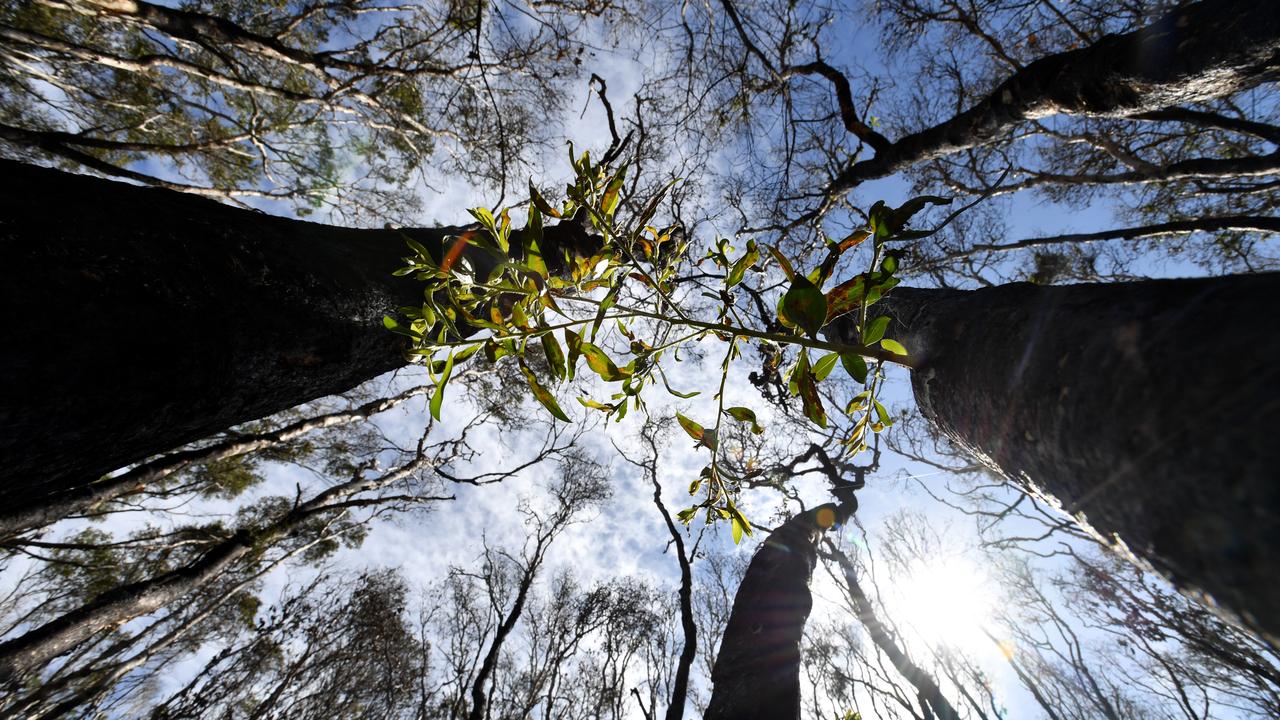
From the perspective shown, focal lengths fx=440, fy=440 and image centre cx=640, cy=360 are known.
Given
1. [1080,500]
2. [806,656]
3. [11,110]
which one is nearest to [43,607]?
[11,110]

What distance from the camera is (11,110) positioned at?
581 centimetres

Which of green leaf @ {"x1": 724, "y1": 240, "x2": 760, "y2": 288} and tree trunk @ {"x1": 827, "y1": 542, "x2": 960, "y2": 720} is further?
tree trunk @ {"x1": 827, "y1": 542, "x2": 960, "y2": 720}

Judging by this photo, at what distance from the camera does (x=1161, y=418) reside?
0.43 meters

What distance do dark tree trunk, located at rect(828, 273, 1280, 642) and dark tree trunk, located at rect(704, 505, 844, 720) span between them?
4.63 ft

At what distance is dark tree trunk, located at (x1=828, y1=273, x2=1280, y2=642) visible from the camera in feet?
1.10

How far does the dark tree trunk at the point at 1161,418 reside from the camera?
336mm

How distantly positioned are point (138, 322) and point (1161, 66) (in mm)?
3392

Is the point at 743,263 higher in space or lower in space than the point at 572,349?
higher

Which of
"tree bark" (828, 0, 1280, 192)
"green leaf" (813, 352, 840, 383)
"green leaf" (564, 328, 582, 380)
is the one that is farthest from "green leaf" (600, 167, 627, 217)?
"tree bark" (828, 0, 1280, 192)

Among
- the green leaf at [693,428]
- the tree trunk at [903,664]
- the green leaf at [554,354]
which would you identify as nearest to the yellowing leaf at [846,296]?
the green leaf at [693,428]

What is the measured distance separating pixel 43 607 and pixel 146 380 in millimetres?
16762

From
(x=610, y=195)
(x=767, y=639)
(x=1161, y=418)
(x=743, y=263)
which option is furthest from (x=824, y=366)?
(x=767, y=639)

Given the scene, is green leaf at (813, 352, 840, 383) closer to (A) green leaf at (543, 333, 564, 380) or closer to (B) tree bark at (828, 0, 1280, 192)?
(A) green leaf at (543, 333, 564, 380)

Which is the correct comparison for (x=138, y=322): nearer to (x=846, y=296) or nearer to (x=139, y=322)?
(x=139, y=322)
